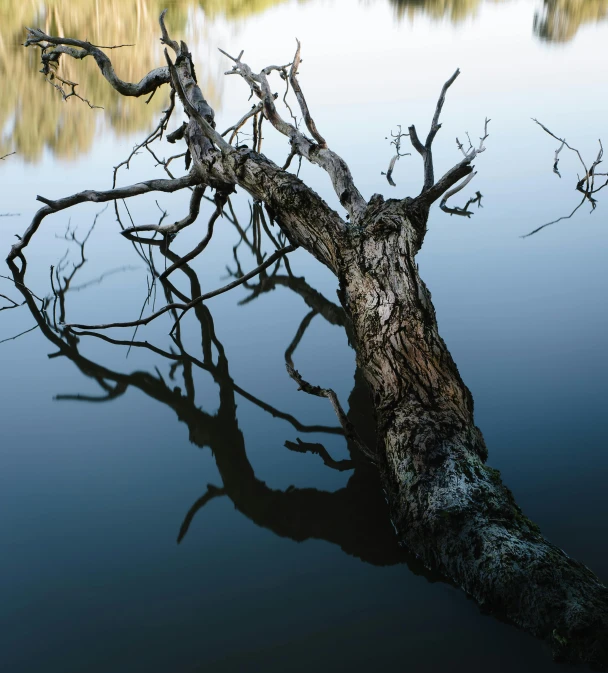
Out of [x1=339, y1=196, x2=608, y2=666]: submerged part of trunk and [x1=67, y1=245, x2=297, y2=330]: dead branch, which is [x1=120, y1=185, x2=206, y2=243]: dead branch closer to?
[x1=67, y1=245, x2=297, y2=330]: dead branch

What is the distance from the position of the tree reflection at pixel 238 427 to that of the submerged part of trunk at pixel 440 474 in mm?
158

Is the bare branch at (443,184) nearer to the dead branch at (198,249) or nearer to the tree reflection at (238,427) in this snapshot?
the tree reflection at (238,427)

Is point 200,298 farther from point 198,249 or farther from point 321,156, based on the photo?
point 321,156

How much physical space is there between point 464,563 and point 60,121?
8.04m

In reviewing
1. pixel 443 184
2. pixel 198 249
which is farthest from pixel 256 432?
pixel 198 249

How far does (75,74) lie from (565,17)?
34.4ft

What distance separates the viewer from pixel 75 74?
34.9 ft

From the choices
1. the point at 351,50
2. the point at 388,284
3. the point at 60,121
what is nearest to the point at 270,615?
the point at 388,284

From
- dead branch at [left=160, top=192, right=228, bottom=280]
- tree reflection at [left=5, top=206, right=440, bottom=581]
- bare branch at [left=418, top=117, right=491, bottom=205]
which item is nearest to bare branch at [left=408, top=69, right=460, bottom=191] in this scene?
bare branch at [left=418, top=117, right=491, bottom=205]

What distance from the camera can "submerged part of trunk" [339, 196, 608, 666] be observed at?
1.93 m

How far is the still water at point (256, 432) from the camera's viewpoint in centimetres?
209

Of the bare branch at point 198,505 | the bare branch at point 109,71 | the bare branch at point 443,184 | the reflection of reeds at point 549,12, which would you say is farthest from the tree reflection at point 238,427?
the reflection of reeds at point 549,12

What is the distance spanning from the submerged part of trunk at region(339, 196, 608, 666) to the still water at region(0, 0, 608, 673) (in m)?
0.09

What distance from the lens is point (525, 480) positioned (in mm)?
2666
